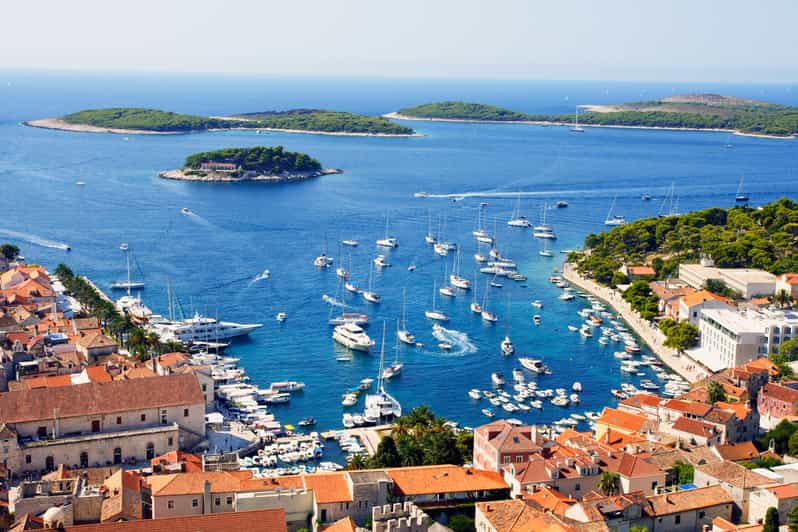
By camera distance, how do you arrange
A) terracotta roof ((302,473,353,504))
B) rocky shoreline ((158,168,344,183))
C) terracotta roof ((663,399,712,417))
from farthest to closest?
rocky shoreline ((158,168,344,183)) → terracotta roof ((663,399,712,417)) → terracotta roof ((302,473,353,504))

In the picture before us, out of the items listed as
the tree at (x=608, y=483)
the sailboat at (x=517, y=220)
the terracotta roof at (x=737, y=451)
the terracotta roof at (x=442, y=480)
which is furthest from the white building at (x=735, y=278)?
the terracotta roof at (x=442, y=480)

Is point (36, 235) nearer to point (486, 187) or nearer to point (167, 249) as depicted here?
point (167, 249)

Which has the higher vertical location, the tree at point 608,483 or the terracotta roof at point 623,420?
the tree at point 608,483

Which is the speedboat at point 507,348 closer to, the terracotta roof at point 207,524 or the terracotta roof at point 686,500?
the terracotta roof at point 686,500

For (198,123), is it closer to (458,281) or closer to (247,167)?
(247,167)

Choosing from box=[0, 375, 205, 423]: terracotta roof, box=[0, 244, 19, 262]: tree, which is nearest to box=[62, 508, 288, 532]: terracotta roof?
box=[0, 375, 205, 423]: terracotta roof

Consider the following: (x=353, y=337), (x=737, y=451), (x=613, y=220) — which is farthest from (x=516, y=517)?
(x=613, y=220)

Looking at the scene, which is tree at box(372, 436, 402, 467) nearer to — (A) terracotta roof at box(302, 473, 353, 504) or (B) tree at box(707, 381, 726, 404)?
(A) terracotta roof at box(302, 473, 353, 504)
